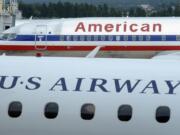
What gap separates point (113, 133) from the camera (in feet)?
25.2

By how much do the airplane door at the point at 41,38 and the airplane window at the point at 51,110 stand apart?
2596 cm

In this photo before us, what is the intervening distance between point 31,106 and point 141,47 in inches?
995

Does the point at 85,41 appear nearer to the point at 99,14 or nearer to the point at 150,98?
the point at 150,98

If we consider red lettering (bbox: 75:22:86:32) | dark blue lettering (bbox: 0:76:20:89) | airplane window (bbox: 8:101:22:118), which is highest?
dark blue lettering (bbox: 0:76:20:89)

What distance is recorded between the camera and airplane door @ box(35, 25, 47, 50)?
33.8 m

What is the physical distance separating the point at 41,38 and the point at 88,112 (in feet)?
86.4

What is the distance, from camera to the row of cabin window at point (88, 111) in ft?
24.9

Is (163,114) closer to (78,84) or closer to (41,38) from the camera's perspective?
(78,84)

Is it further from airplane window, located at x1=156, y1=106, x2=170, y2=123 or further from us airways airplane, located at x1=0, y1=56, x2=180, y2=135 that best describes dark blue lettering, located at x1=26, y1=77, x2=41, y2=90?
airplane window, located at x1=156, y1=106, x2=170, y2=123

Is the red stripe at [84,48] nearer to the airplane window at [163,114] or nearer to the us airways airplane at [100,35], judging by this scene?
the us airways airplane at [100,35]

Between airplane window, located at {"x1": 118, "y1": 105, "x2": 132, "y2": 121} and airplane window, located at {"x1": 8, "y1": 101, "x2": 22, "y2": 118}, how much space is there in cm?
125

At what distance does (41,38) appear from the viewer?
33.9 meters

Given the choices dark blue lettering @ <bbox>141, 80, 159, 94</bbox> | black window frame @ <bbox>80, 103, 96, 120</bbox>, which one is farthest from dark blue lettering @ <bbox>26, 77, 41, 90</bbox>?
dark blue lettering @ <bbox>141, 80, 159, 94</bbox>

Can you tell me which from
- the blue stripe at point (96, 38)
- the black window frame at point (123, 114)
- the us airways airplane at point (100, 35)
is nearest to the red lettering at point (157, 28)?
the us airways airplane at point (100, 35)
